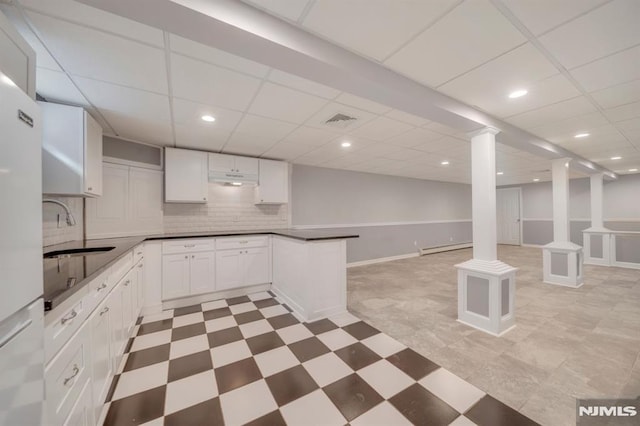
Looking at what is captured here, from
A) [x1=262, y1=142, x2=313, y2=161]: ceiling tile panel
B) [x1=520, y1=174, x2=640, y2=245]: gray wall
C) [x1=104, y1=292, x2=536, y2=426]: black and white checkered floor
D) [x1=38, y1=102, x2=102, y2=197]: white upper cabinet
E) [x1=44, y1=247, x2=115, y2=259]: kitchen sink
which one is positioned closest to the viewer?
[x1=104, y1=292, x2=536, y2=426]: black and white checkered floor

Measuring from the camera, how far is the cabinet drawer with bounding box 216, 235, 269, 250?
3439 mm

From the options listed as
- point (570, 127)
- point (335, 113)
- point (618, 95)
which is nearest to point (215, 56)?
point (335, 113)

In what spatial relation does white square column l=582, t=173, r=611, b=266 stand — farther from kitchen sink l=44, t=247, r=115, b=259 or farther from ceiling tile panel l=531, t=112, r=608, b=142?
kitchen sink l=44, t=247, r=115, b=259

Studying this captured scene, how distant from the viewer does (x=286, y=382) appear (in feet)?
5.80

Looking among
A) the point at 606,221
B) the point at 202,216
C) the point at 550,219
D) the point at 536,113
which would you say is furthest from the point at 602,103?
the point at 550,219

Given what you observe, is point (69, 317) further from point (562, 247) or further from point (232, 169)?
point (562, 247)

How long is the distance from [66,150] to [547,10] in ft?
12.5

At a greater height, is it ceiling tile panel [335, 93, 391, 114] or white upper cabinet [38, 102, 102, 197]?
ceiling tile panel [335, 93, 391, 114]

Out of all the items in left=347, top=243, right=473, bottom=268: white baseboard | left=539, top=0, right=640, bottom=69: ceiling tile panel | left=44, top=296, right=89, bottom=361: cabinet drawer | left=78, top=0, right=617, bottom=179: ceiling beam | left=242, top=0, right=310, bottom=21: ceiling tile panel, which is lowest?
left=347, top=243, right=473, bottom=268: white baseboard

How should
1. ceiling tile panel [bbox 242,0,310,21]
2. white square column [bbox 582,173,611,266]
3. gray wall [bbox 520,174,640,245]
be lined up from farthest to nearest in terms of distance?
1. gray wall [bbox 520,174,640,245]
2. white square column [bbox 582,173,611,266]
3. ceiling tile panel [bbox 242,0,310,21]

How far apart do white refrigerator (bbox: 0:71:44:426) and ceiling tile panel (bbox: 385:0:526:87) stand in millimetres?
1899

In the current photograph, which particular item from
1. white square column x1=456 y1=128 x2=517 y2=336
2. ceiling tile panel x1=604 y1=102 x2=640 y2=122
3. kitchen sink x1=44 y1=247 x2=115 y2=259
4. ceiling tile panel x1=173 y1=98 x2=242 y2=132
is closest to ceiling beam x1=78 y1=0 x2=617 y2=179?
white square column x1=456 y1=128 x2=517 y2=336

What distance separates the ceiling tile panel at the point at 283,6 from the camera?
1226mm

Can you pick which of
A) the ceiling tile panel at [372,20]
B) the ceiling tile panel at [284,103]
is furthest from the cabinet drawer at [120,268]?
the ceiling tile panel at [372,20]
